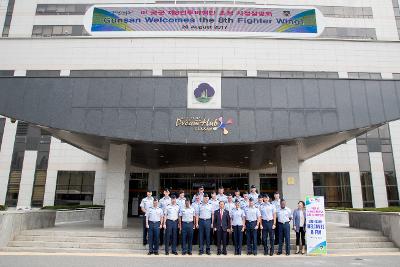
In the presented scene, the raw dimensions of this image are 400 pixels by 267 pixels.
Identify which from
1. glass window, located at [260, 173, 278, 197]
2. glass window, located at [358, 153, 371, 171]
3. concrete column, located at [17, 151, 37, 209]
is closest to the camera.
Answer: glass window, located at [260, 173, 278, 197]

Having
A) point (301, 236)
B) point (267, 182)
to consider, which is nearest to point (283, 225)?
point (301, 236)

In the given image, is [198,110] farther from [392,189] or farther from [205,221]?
[392,189]

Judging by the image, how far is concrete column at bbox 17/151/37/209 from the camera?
1173 inches

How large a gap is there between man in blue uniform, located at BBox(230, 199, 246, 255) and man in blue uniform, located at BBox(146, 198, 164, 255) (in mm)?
2436

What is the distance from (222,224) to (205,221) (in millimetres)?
581

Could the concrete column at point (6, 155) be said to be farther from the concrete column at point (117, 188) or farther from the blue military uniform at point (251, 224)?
the blue military uniform at point (251, 224)

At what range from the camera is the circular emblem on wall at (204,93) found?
1351 cm

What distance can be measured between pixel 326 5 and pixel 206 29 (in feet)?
80.2

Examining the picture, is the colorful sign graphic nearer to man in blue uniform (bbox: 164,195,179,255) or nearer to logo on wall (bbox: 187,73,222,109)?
logo on wall (bbox: 187,73,222,109)

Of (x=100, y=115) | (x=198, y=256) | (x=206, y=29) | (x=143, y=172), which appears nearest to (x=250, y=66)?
(x=143, y=172)

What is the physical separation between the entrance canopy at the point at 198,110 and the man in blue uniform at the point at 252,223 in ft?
9.58

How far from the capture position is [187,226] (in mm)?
10977

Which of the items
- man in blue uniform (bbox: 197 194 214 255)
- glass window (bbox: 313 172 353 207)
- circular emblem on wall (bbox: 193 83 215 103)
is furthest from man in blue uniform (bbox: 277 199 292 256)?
glass window (bbox: 313 172 353 207)

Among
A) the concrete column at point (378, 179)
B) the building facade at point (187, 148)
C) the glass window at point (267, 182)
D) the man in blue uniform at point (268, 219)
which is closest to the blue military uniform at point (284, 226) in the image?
the man in blue uniform at point (268, 219)
